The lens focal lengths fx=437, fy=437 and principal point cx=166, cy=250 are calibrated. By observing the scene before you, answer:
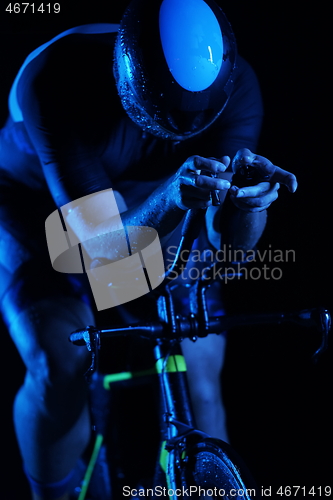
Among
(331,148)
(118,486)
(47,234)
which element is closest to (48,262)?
(47,234)

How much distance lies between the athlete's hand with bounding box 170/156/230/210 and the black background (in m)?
0.81

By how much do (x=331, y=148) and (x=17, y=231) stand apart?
112cm

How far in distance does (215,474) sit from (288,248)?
982 millimetres

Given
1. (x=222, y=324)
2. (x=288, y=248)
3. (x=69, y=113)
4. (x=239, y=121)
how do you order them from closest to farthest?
(x=222, y=324) → (x=69, y=113) → (x=239, y=121) → (x=288, y=248)

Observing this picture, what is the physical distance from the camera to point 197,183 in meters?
0.77

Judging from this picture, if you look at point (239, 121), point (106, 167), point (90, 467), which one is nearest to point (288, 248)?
point (239, 121)

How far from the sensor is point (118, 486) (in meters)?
1.38

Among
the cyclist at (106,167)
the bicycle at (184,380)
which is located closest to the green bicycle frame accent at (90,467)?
the cyclist at (106,167)

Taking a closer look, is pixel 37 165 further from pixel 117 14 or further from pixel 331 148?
pixel 331 148

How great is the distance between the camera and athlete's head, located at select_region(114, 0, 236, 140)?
0.96 metres

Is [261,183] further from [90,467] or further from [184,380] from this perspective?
[90,467]

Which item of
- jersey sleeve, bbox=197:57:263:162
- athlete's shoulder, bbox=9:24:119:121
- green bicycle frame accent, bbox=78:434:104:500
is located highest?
athlete's shoulder, bbox=9:24:119:121

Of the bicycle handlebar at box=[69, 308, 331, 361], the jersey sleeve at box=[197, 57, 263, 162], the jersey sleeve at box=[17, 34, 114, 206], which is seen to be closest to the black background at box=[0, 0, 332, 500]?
the jersey sleeve at box=[197, 57, 263, 162]

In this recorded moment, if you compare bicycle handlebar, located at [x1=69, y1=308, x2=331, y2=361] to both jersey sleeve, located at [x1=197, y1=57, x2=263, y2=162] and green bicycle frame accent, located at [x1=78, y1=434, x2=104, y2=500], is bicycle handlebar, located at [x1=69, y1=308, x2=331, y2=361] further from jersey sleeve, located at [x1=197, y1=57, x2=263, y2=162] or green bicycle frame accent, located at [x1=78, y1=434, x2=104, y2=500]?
green bicycle frame accent, located at [x1=78, y1=434, x2=104, y2=500]
